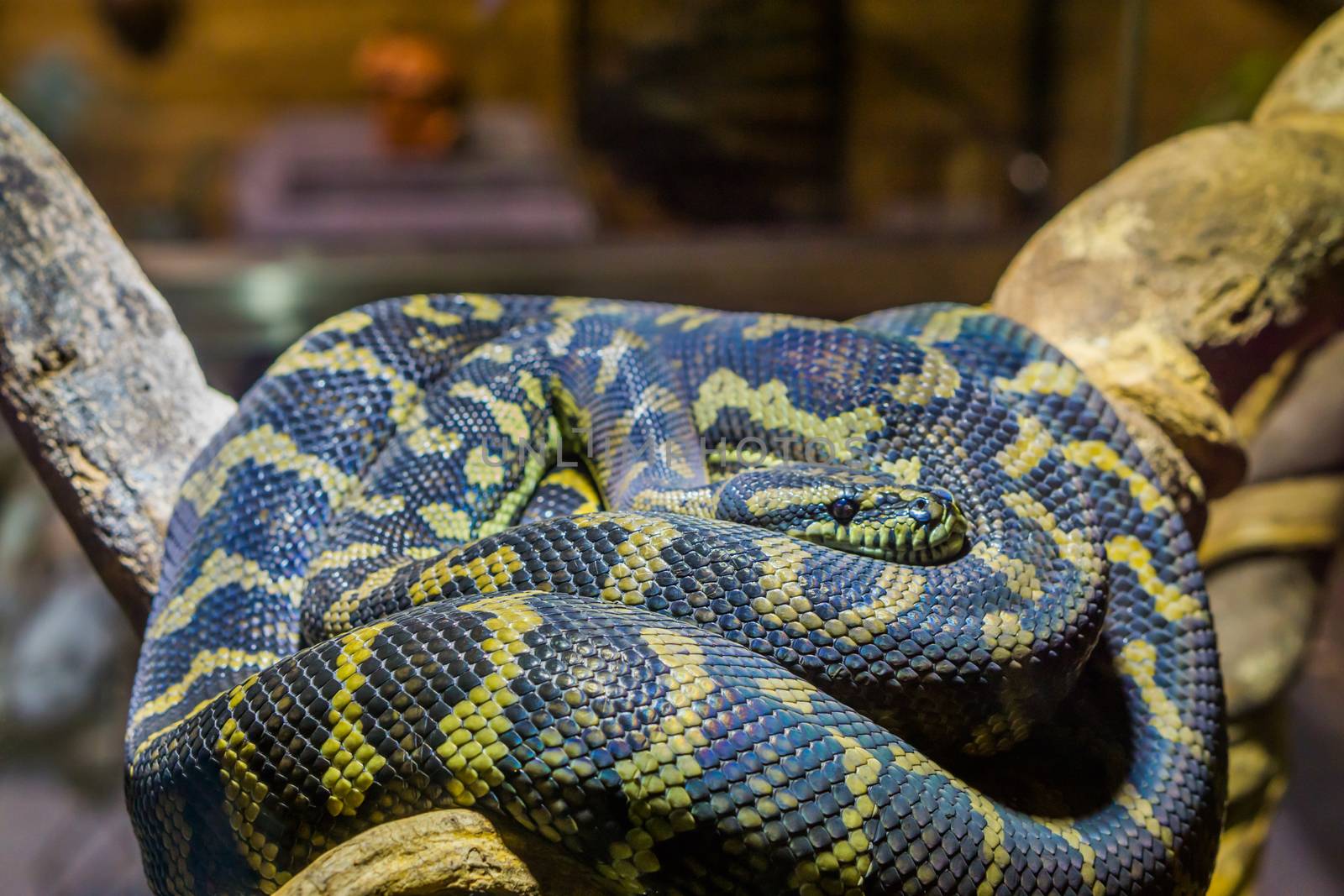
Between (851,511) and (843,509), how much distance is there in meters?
0.01

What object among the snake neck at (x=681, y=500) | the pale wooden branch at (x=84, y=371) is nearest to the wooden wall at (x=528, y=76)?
the pale wooden branch at (x=84, y=371)

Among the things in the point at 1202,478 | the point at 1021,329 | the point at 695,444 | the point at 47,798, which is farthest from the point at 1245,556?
the point at 47,798

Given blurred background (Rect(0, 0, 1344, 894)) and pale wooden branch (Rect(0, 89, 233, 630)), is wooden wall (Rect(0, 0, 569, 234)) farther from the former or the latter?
pale wooden branch (Rect(0, 89, 233, 630))

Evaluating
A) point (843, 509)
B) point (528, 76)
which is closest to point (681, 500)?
point (843, 509)

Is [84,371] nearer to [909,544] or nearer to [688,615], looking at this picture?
[688,615]

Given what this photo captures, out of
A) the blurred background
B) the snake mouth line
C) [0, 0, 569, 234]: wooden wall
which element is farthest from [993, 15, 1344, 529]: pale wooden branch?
[0, 0, 569, 234]: wooden wall

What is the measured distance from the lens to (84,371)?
77.0 inches

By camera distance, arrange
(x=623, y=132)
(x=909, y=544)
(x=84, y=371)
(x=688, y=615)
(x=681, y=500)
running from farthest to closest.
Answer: (x=623, y=132) < (x=84, y=371) < (x=681, y=500) < (x=909, y=544) < (x=688, y=615)

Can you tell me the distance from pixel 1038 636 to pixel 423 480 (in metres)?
1.18

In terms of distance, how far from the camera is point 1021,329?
204cm

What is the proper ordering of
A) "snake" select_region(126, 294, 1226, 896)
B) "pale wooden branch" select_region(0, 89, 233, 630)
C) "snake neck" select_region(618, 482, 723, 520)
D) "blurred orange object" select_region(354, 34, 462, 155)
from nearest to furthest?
"snake" select_region(126, 294, 1226, 896), "snake neck" select_region(618, 482, 723, 520), "pale wooden branch" select_region(0, 89, 233, 630), "blurred orange object" select_region(354, 34, 462, 155)

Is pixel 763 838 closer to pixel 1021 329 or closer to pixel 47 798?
pixel 1021 329

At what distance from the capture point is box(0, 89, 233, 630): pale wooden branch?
75.6 inches

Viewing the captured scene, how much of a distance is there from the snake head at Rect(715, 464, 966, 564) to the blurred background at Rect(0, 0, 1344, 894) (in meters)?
1.23
